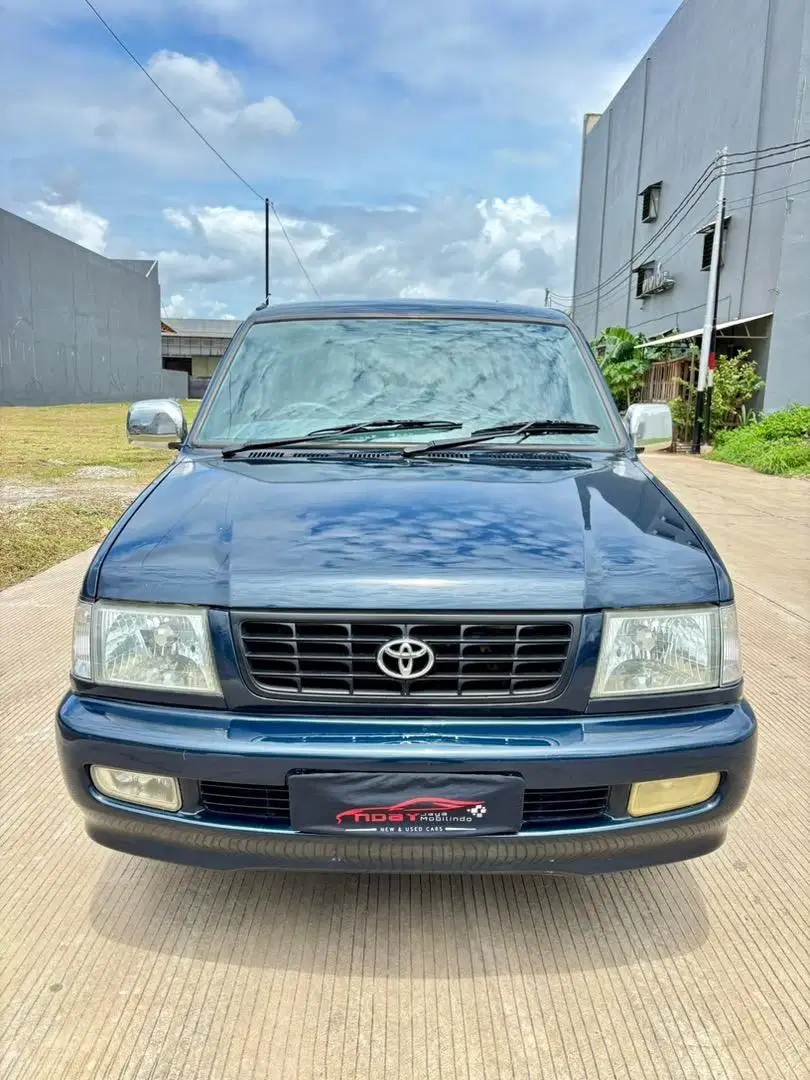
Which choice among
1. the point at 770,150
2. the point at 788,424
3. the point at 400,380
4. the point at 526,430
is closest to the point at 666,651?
the point at 526,430

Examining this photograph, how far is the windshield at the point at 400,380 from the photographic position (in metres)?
3.00

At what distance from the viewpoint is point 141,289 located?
4319 cm

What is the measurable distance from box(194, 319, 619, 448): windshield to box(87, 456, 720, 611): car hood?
56 centimetres

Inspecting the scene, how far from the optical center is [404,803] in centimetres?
184

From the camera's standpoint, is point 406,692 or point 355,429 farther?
point 355,429

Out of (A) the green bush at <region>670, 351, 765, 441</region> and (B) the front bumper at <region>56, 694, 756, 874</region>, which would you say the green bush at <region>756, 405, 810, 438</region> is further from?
(B) the front bumper at <region>56, 694, 756, 874</region>

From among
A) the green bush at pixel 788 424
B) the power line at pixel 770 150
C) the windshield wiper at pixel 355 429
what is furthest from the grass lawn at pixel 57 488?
the power line at pixel 770 150

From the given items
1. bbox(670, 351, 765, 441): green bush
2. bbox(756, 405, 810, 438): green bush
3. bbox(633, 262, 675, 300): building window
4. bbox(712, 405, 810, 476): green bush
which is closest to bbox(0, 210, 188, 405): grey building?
bbox(633, 262, 675, 300): building window

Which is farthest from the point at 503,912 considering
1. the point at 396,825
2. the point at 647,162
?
the point at 647,162

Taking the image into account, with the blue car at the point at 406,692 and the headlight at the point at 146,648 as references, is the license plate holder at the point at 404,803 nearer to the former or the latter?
the blue car at the point at 406,692

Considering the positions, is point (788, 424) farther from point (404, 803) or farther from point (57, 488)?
point (404, 803)

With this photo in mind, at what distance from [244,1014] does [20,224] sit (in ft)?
109

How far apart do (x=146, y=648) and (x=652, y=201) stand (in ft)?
100

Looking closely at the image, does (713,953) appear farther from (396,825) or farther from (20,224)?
(20,224)
